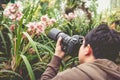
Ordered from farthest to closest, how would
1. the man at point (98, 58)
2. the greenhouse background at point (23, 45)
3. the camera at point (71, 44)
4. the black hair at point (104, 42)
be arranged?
the greenhouse background at point (23, 45) → the camera at point (71, 44) → the black hair at point (104, 42) → the man at point (98, 58)

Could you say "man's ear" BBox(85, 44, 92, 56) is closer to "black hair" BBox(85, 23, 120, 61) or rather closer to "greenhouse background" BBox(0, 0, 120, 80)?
"black hair" BBox(85, 23, 120, 61)

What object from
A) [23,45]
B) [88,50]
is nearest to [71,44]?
[88,50]

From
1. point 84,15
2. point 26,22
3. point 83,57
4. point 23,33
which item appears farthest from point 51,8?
point 83,57

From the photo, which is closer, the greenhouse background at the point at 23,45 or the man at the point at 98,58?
the man at the point at 98,58

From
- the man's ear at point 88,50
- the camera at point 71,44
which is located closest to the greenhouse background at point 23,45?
the camera at point 71,44

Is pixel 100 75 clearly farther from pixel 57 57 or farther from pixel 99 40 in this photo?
pixel 57 57

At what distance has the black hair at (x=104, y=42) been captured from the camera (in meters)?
2.82

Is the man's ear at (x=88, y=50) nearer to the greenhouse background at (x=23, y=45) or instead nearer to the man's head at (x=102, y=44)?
the man's head at (x=102, y=44)

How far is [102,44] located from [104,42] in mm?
20

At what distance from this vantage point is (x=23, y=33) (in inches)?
156

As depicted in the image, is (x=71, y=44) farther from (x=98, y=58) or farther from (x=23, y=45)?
(x=23, y=45)

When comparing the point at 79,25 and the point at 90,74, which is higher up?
the point at 90,74

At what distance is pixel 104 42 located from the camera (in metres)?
2.82

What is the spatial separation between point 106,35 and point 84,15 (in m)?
3.42
